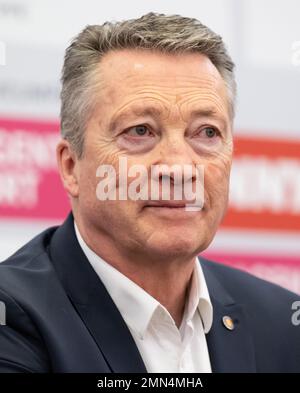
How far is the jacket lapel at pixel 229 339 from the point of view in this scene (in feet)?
5.88

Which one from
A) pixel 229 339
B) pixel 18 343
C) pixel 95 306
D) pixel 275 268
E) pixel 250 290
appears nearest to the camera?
pixel 18 343

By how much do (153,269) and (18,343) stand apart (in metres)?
0.35

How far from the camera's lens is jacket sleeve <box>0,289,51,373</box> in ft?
5.19

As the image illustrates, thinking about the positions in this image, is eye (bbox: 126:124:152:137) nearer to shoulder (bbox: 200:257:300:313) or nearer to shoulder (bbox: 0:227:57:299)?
shoulder (bbox: 0:227:57:299)

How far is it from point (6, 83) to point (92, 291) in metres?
0.99

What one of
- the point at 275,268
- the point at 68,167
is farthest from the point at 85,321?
the point at 275,268

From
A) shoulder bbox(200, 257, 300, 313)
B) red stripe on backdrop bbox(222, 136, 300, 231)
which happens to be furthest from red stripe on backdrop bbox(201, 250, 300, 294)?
shoulder bbox(200, 257, 300, 313)

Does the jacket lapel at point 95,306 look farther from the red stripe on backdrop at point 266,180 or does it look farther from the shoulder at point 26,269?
the red stripe on backdrop at point 266,180

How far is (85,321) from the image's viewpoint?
1704 mm

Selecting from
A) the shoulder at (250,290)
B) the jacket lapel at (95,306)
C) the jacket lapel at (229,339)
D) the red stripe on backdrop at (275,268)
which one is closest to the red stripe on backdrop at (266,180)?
the red stripe on backdrop at (275,268)

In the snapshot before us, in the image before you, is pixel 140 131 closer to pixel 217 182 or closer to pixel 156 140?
pixel 156 140

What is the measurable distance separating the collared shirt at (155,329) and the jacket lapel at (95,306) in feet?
0.09

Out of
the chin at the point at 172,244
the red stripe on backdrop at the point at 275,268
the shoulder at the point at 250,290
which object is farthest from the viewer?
the red stripe on backdrop at the point at 275,268

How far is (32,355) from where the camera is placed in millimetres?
1599
